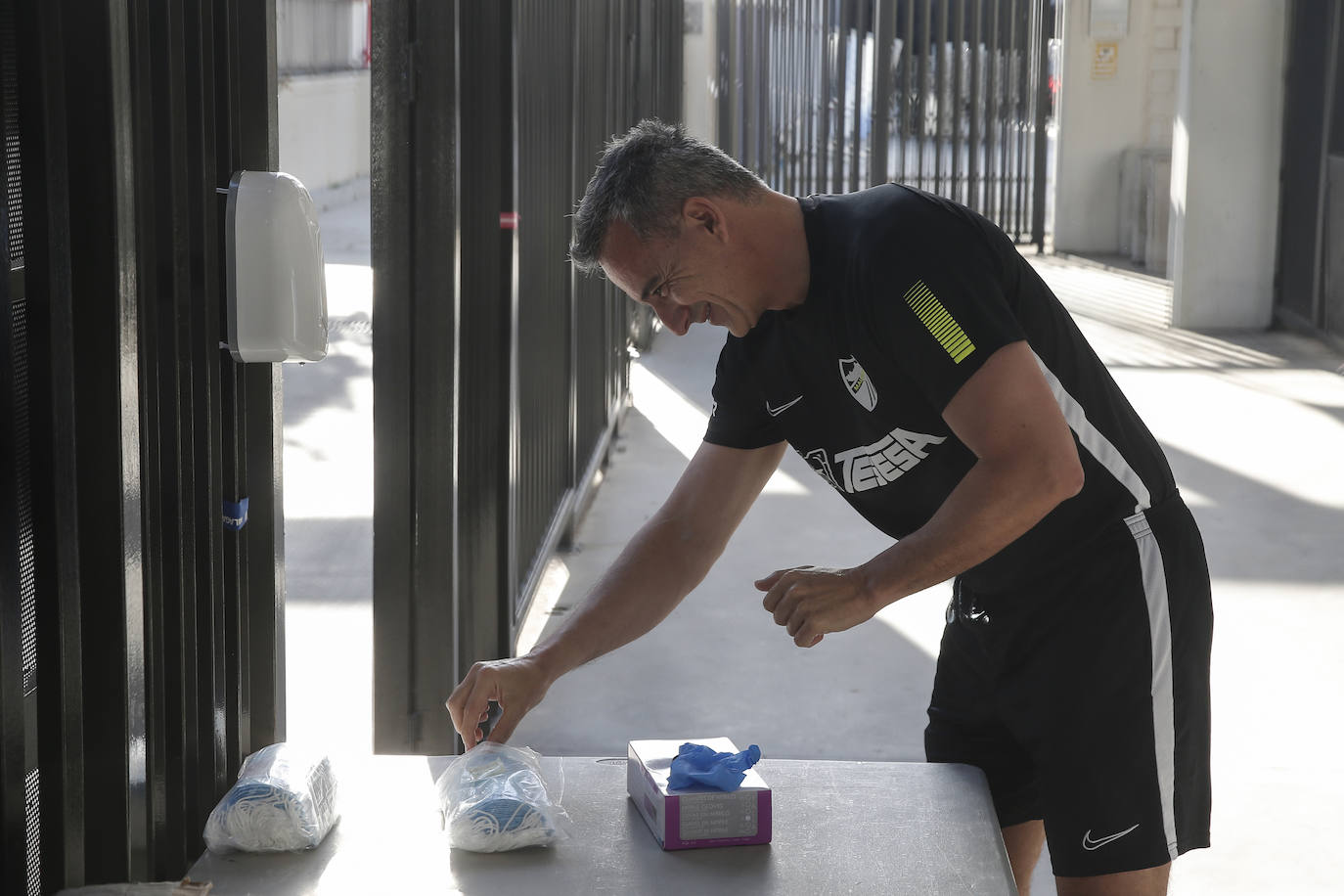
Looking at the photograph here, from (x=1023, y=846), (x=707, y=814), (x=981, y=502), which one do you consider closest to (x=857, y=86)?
(x=1023, y=846)

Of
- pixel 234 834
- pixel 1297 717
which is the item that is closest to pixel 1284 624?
pixel 1297 717

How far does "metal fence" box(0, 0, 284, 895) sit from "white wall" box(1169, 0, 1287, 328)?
8968 mm

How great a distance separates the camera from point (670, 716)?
13.3ft

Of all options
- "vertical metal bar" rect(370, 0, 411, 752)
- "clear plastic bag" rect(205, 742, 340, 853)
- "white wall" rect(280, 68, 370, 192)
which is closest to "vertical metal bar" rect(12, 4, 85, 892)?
"clear plastic bag" rect(205, 742, 340, 853)

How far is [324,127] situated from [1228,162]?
A: 12.4 m

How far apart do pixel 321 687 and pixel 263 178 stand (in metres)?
2.74

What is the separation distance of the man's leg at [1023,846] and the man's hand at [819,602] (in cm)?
66

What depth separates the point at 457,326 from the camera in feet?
10.2

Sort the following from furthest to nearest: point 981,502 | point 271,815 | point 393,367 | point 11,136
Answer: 1. point 393,367
2. point 981,502
3. point 271,815
4. point 11,136

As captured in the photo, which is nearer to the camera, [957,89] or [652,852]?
[652,852]

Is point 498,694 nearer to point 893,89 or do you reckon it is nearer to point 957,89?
point 957,89

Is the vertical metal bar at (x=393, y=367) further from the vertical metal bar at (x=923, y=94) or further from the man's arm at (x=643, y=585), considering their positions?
the vertical metal bar at (x=923, y=94)

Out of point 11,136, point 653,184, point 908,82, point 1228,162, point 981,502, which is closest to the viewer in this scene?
point 11,136

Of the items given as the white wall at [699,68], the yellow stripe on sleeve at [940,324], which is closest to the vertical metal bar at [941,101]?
the white wall at [699,68]
